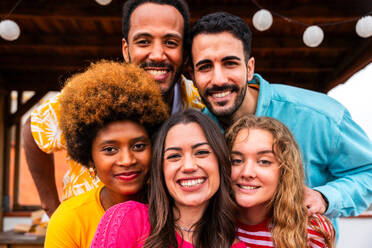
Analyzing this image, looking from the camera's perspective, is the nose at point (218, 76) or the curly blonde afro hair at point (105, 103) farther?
the nose at point (218, 76)

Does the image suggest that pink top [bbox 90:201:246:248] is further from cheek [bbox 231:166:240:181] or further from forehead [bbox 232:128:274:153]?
forehead [bbox 232:128:274:153]

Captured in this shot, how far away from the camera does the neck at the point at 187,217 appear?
1728 millimetres

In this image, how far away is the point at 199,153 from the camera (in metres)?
1.71

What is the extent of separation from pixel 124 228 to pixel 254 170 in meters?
0.66

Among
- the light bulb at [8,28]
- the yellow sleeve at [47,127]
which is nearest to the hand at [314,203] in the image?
the yellow sleeve at [47,127]

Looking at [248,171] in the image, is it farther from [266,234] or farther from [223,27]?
[223,27]

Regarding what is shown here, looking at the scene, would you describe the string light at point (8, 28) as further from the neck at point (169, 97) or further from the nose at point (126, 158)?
the nose at point (126, 158)

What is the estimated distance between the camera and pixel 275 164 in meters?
1.83

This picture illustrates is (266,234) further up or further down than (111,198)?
further down

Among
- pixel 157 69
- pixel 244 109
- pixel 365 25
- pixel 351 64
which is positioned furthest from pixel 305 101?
pixel 351 64

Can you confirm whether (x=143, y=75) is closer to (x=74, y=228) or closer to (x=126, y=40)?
(x=126, y=40)

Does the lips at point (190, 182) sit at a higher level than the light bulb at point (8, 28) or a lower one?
lower

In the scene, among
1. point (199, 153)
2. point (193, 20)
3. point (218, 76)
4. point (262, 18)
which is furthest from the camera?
point (193, 20)

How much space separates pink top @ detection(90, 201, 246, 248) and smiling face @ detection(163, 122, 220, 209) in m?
0.18
